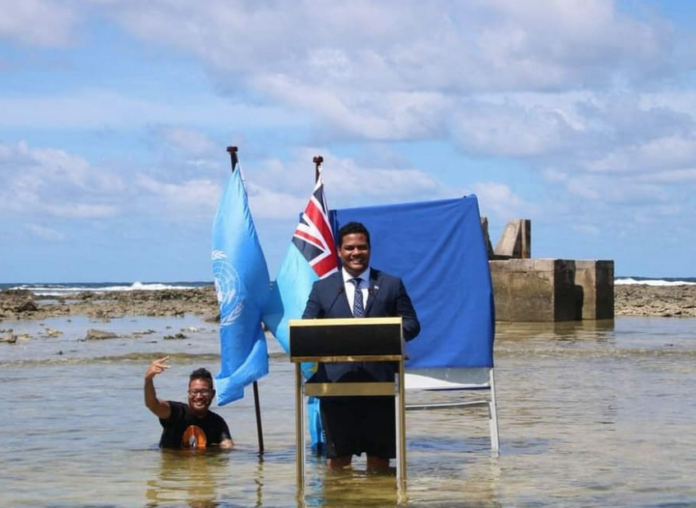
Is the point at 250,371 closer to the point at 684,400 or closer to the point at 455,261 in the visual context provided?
the point at 455,261

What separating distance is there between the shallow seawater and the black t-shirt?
0.15m

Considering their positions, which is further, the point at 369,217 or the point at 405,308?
the point at 369,217

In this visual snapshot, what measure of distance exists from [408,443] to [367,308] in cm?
335

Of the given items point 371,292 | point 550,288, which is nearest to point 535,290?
point 550,288

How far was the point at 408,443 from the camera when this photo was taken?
1132 centimetres

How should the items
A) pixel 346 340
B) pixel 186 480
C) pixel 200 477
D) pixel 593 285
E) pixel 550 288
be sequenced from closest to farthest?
pixel 346 340 → pixel 186 480 → pixel 200 477 → pixel 550 288 → pixel 593 285

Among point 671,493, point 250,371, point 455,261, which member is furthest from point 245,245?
point 671,493

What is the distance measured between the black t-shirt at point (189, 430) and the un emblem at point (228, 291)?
1.29m

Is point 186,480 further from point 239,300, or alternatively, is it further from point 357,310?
point 357,310

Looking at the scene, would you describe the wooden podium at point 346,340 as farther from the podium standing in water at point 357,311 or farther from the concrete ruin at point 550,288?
the concrete ruin at point 550,288

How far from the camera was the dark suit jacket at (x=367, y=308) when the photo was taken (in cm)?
813

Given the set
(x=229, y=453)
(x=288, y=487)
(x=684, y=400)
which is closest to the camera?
(x=288, y=487)

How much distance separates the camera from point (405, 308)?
27.4 ft

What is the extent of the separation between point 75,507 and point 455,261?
3446 millimetres
